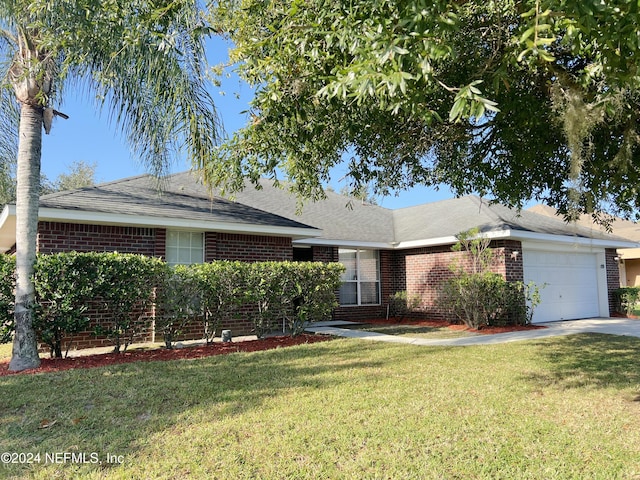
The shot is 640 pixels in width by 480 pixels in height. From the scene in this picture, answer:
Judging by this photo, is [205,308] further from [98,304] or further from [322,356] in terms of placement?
[322,356]

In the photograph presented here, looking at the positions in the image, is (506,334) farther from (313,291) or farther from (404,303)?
(313,291)

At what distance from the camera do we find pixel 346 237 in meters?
15.2

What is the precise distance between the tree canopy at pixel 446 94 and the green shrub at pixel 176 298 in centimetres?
255

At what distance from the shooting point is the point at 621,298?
1684 cm

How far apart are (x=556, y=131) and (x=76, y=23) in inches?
261

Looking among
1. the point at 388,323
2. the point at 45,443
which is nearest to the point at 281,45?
the point at 45,443

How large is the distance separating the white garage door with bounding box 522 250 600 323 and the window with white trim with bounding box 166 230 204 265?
983 centimetres

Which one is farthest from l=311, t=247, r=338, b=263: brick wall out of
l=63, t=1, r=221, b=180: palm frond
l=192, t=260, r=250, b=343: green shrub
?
l=63, t=1, r=221, b=180: palm frond

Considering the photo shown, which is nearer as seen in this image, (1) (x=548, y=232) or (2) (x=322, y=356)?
(2) (x=322, y=356)

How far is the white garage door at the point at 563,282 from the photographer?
14.4m

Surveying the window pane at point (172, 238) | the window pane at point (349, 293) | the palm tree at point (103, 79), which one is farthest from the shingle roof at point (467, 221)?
the palm tree at point (103, 79)

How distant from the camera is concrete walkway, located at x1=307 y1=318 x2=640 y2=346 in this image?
10146 millimetres

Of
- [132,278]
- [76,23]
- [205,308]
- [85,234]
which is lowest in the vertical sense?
[205,308]

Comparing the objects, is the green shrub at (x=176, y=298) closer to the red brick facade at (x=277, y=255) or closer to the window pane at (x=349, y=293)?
the red brick facade at (x=277, y=255)
